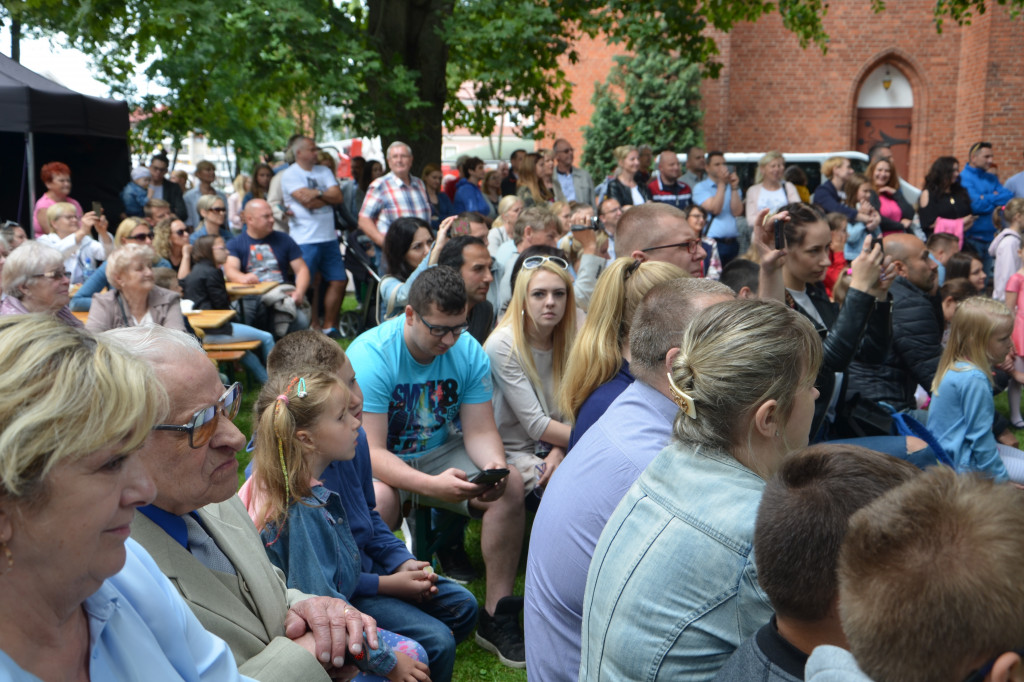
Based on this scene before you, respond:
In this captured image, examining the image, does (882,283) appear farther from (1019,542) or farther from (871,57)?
(871,57)

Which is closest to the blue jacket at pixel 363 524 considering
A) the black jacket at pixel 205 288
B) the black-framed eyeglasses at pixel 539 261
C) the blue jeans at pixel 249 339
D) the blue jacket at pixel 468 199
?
the black-framed eyeglasses at pixel 539 261

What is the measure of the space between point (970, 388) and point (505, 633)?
8.94 ft

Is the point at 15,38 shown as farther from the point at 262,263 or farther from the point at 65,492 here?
the point at 65,492

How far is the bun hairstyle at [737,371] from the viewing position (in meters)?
2.02

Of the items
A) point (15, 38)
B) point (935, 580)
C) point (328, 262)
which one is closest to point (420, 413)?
point (935, 580)

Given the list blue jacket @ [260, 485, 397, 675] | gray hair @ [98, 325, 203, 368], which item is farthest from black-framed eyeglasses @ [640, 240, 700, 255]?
gray hair @ [98, 325, 203, 368]

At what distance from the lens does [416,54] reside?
36.4 feet

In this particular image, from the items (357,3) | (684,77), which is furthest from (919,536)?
(684,77)

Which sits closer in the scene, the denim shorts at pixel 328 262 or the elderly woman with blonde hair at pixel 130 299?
the elderly woman with blonde hair at pixel 130 299

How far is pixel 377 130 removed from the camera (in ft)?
34.8

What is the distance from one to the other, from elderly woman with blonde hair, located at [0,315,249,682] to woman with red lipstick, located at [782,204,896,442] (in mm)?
2726

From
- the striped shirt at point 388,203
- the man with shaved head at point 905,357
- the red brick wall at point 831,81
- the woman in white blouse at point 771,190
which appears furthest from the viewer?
the red brick wall at point 831,81

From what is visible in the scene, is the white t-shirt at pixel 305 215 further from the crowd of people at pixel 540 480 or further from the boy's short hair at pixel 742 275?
the boy's short hair at pixel 742 275

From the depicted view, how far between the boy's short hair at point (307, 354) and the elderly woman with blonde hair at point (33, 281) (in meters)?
2.48
